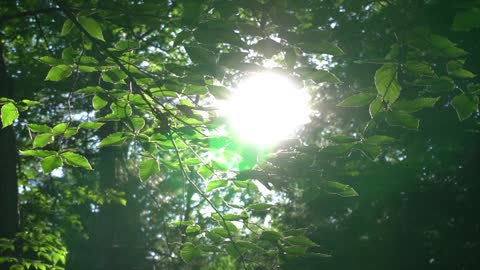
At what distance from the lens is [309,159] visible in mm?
1739

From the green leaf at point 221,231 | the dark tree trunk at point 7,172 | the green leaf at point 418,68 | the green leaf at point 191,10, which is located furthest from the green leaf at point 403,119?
the dark tree trunk at point 7,172

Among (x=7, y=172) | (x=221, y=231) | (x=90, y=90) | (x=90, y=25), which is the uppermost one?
(x=7, y=172)

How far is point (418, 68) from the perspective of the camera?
1.44 meters

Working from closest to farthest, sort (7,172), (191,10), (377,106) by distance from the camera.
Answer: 1. (191,10)
2. (377,106)
3. (7,172)

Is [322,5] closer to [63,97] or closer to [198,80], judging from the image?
[198,80]

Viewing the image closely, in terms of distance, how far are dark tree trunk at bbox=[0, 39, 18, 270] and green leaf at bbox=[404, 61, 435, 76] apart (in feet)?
16.5

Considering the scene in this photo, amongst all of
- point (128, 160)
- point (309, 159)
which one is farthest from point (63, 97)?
point (309, 159)

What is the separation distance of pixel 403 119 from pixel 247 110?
59 centimetres

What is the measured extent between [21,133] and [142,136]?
7264 millimetres

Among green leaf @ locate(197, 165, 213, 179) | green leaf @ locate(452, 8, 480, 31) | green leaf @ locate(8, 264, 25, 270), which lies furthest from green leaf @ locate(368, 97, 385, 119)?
green leaf @ locate(8, 264, 25, 270)

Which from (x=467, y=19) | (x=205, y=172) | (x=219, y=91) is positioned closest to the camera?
(x=467, y=19)

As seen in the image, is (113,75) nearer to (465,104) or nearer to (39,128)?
(39,128)

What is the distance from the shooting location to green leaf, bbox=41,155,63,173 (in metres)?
1.87

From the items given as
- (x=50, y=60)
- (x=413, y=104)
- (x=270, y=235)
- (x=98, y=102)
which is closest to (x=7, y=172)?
(x=98, y=102)
